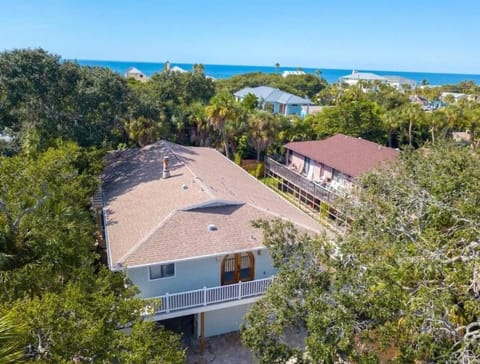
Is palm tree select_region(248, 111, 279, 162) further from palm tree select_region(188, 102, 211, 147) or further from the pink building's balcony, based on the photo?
palm tree select_region(188, 102, 211, 147)

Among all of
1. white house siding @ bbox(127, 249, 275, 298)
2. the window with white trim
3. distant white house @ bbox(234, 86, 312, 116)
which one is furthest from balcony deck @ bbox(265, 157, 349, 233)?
distant white house @ bbox(234, 86, 312, 116)

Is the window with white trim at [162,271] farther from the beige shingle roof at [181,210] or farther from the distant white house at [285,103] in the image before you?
A: the distant white house at [285,103]

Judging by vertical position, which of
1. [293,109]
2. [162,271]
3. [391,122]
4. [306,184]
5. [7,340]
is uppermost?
[391,122]

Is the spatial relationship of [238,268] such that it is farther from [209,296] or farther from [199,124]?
[199,124]

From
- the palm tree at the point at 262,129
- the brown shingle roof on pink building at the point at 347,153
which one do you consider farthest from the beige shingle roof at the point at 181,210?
the palm tree at the point at 262,129

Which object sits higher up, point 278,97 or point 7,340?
point 278,97

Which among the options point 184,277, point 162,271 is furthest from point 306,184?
point 162,271

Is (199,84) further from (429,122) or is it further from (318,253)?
(318,253)

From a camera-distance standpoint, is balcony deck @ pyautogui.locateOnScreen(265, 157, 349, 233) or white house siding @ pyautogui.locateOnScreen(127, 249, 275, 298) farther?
balcony deck @ pyautogui.locateOnScreen(265, 157, 349, 233)
